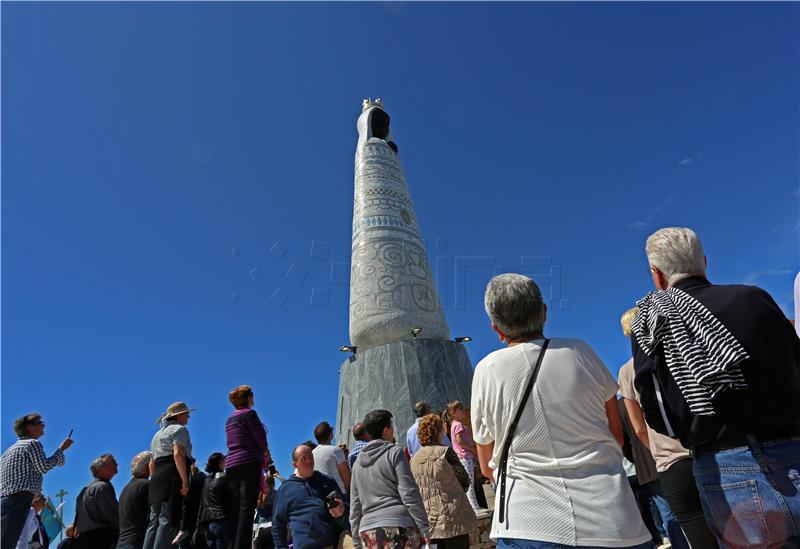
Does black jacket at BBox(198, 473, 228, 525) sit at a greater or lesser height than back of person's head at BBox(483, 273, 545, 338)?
lesser

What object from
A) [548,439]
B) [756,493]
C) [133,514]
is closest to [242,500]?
[133,514]

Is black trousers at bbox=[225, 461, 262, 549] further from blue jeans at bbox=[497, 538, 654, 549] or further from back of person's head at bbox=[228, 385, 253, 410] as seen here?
blue jeans at bbox=[497, 538, 654, 549]

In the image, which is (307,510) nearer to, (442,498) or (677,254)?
(442,498)

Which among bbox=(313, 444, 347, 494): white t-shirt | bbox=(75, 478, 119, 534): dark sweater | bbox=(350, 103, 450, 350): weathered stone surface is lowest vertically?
bbox=(75, 478, 119, 534): dark sweater

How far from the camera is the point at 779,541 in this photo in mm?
1523

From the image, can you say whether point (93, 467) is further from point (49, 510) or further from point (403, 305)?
point (403, 305)

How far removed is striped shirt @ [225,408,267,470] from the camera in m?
4.33

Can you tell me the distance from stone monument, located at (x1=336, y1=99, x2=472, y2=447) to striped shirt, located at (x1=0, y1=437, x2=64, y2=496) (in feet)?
15.8

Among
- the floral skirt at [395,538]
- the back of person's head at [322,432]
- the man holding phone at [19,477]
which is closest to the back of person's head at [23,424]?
the man holding phone at [19,477]

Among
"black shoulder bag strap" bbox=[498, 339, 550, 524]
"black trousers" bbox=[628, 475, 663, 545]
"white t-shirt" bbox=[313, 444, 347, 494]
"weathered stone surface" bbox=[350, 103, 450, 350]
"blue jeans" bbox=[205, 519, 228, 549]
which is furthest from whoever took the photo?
"weathered stone surface" bbox=[350, 103, 450, 350]

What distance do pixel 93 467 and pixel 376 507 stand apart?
3.87 meters

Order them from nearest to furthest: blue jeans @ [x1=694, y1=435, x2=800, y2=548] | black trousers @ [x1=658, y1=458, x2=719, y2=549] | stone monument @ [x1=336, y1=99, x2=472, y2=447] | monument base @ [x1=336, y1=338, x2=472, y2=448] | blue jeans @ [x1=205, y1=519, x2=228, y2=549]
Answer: blue jeans @ [x1=694, y1=435, x2=800, y2=548] → black trousers @ [x1=658, y1=458, x2=719, y2=549] → blue jeans @ [x1=205, y1=519, x2=228, y2=549] → monument base @ [x1=336, y1=338, x2=472, y2=448] → stone monument @ [x1=336, y1=99, x2=472, y2=447]

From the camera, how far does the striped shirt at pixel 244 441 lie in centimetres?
433

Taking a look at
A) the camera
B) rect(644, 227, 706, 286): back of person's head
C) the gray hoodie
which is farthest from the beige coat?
rect(644, 227, 706, 286): back of person's head
